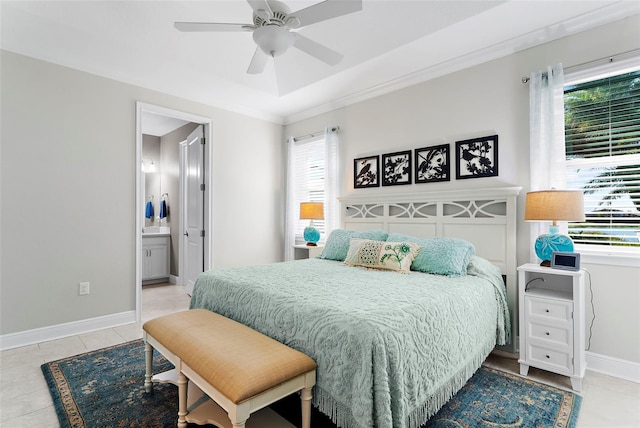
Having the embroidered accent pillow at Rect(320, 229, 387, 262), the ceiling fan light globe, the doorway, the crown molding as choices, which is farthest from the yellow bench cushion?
the crown molding

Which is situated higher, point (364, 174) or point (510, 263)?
point (364, 174)

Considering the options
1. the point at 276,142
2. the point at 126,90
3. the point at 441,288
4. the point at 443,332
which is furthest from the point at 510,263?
the point at 126,90

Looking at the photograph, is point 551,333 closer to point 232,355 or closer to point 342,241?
point 342,241

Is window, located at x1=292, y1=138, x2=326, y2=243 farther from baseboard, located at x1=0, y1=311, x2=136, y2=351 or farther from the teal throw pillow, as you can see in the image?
baseboard, located at x1=0, y1=311, x2=136, y2=351

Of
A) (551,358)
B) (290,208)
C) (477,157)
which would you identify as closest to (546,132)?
(477,157)

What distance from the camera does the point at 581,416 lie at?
1.90 m

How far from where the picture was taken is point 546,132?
8.59 ft

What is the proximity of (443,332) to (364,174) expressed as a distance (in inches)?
101

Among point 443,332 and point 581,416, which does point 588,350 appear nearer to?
point 581,416

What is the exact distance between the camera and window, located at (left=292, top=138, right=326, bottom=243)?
463 cm

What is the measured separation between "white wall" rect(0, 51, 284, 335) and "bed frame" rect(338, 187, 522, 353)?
9.04 feet

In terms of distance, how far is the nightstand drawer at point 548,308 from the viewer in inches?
87.8

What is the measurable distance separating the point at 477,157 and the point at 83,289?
4.17 m

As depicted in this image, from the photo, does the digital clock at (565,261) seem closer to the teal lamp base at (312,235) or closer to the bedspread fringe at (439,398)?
the bedspread fringe at (439,398)
